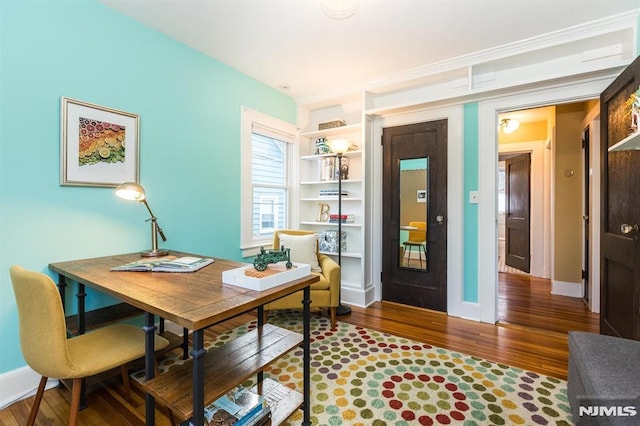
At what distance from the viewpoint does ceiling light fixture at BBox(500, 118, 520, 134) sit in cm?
436

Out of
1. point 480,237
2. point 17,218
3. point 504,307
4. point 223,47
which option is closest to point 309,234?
point 480,237

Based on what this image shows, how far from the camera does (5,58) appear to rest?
1.68 meters

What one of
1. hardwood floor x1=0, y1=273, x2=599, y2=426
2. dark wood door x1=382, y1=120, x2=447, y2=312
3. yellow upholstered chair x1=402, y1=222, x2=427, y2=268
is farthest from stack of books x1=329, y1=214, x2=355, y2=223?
hardwood floor x1=0, y1=273, x2=599, y2=426

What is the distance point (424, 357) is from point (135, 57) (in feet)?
10.4

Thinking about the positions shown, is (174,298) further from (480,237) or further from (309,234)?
(480,237)

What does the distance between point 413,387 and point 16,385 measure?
2390mm

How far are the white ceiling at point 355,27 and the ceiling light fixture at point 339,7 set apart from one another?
32 centimetres

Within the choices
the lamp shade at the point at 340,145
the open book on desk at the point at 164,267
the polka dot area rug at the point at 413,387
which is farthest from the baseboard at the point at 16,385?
the lamp shade at the point at 340,145

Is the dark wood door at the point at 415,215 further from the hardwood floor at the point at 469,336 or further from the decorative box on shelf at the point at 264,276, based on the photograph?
the decorative box on shelf at the point at 264,276

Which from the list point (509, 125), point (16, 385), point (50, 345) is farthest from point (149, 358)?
point (509, 125)

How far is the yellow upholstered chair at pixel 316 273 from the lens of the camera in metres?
2.69

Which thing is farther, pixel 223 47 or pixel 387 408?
pixel 223 47

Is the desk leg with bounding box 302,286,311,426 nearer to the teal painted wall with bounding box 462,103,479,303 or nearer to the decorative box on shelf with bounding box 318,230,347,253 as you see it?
the decorative box on shelf with bounding box 318,230,347,253

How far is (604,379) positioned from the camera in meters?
1.19
